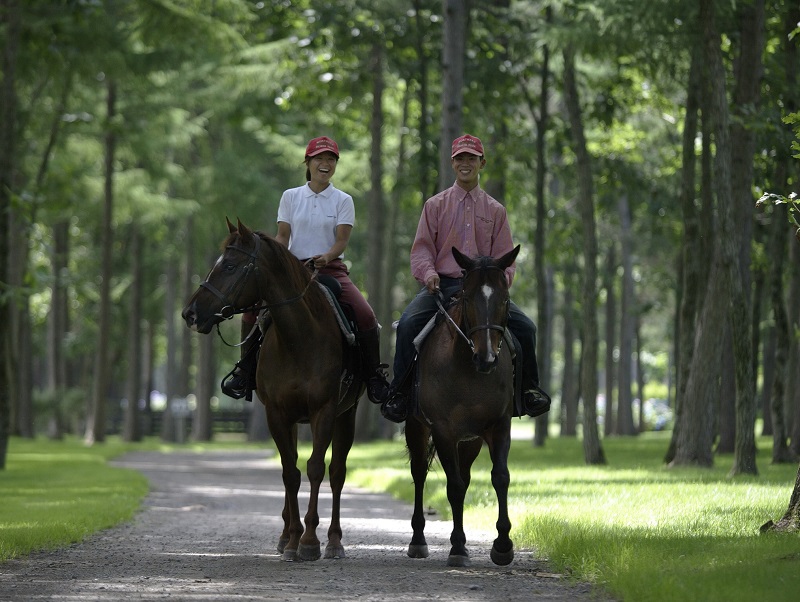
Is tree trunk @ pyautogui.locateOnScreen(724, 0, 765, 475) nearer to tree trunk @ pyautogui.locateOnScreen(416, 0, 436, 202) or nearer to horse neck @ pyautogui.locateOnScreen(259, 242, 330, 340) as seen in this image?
tree trunk @ pyautogui.locateOnScreen(416, 0, 436, 202)

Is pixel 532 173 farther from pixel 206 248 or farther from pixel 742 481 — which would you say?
pixel 742 481

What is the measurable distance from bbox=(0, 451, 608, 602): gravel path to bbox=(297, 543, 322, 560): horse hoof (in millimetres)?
184

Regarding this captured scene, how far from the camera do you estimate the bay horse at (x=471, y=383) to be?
1065cm

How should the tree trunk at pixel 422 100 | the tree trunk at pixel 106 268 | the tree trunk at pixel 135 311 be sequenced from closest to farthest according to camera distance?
the tree trunk at pixel 422 100
the tree trunk at pixel 106 268
the tree trunk at pixel 135 311

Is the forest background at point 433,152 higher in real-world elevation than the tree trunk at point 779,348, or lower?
higher

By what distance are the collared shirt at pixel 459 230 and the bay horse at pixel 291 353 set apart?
3.24ft

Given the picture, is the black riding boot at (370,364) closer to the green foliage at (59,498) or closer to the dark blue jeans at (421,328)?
the dark blue jeans at (421,328)

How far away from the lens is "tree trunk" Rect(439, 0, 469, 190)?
2220 cm

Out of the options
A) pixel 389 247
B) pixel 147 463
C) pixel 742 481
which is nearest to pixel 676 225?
pixel 389 247

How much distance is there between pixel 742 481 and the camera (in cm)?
1759

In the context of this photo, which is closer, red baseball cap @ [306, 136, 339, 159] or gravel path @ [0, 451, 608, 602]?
gravel path @ [0, 451, 608, 602]

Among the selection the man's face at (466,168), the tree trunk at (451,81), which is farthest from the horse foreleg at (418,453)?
the tree trunk at (451,81)

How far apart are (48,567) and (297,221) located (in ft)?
12.5

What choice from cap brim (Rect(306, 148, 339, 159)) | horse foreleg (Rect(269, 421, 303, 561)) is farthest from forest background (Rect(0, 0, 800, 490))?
horse foreleg (Rect(269, 421, 303, 561))
